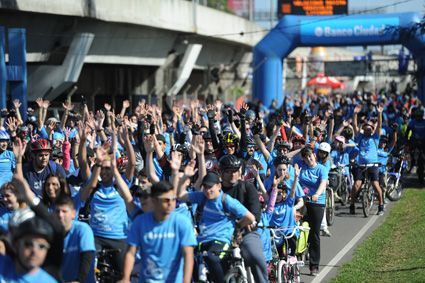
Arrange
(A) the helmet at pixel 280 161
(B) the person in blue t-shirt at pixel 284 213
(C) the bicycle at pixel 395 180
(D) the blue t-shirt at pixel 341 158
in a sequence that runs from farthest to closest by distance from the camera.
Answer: (C) the bicycle at pixel 395 180
(D) the blue t-shirt at pixel 341 158
(A) the helmet at pixel 280 161
(B) the person in blue t-shirt at pixel 284 213

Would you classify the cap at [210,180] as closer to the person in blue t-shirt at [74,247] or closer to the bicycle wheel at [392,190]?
the person in blue t-shirt at [74,247]

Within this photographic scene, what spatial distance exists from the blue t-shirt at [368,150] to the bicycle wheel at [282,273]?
886cm

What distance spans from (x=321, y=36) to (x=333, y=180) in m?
15.7

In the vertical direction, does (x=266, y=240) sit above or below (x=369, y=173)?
above

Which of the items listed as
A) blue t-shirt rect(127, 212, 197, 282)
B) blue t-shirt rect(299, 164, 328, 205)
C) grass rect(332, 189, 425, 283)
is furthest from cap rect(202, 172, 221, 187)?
blue t-shirt rect(299, 164, 328, 205)

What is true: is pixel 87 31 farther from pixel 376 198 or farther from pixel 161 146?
pixel 161 146

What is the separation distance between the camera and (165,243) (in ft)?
25.6

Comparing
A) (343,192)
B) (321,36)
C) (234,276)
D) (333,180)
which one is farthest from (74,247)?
(321,36)

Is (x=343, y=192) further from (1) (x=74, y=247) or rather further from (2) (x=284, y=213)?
(1) (x=74, y=247)

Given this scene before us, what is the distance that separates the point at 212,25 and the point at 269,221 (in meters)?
29.7

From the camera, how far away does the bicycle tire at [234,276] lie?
9594 mm

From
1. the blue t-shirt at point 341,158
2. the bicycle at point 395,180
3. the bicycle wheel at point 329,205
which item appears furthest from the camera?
the bicycle at point 395,180

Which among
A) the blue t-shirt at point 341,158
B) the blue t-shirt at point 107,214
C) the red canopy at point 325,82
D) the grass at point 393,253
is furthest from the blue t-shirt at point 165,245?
the red canopy at point 325,82

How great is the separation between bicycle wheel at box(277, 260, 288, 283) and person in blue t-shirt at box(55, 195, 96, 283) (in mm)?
3406
